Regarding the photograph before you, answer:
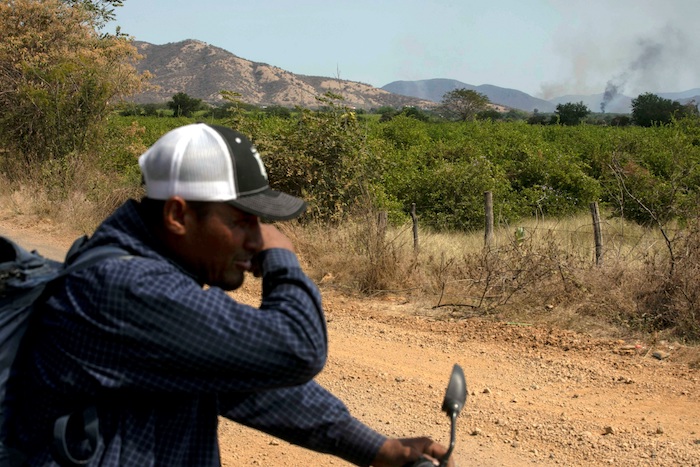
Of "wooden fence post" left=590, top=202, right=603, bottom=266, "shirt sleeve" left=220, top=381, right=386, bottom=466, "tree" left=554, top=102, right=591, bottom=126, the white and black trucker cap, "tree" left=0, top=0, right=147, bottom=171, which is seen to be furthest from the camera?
"tree" left=554, top=102, right=591, bottom=126

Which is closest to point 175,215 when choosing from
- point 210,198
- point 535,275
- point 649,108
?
point 210,198

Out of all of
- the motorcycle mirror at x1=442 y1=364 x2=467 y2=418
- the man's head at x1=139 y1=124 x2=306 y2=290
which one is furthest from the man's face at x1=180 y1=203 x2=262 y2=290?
the motorcycle mirror at x1=442 y1=364 x2=467 y2=418

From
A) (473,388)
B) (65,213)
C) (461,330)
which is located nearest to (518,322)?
(461,330)

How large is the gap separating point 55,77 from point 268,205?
53.4 feet

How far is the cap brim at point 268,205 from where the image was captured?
183 cm

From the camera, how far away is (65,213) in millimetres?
13914

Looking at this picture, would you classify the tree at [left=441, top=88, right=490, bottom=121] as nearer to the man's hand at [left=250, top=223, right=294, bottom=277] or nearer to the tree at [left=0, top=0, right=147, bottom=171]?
the tree at [left=0, top=0, right=147, bottom=171]

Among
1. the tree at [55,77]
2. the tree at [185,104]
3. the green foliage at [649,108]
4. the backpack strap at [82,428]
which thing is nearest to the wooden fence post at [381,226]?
the backpack strap at [82,428]

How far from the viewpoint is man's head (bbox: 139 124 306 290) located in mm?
1776

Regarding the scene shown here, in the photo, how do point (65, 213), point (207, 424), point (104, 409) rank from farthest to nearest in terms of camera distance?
point (65, 213) → point (207, 424) → point (104, 409)

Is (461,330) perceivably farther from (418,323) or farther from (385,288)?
(385,288)

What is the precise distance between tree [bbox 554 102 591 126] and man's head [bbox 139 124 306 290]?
2348 inches

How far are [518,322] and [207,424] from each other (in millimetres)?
6244

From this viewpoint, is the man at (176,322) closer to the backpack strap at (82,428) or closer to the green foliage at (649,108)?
the backpack strap at (82,428)
